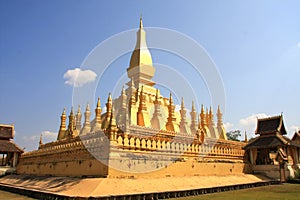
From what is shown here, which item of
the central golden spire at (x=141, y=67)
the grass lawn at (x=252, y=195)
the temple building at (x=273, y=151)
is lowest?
the grass lawn at (x=252, y=195)

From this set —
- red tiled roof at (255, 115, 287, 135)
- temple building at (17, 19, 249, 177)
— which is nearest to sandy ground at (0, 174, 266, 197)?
temple building at (17, 19, 249, 177)

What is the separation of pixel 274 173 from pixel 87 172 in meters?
15.6

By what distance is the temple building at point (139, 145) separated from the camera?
1358cm

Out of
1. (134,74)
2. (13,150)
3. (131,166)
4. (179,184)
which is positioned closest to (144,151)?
(131,166)

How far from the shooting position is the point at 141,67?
94.2 feet

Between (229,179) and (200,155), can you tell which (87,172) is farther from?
(229,179)

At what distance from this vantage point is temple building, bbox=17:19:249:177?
1358cm

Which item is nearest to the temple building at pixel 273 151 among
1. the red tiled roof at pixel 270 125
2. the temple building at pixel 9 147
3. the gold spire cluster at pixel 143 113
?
the red tiled roof at pixel 270 125

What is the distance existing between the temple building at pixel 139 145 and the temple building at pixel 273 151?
1534mm

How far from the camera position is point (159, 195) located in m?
11.5

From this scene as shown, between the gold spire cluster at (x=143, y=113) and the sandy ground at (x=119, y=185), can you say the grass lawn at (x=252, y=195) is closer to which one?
the sandy ground at (x=119, y=185)

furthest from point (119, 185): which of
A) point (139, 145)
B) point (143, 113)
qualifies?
point (143, 113)

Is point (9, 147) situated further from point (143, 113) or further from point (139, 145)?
point (139, 145)

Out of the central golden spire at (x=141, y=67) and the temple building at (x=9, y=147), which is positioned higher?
the central golden spire at (x=141, y=67)
